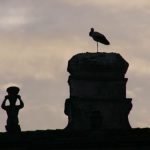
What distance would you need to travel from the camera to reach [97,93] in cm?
7981

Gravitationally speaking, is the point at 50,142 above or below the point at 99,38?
below

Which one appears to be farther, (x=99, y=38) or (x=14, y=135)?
(x=99, y=38)

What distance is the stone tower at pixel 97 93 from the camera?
3123 inches

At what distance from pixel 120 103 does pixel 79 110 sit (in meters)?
1.53

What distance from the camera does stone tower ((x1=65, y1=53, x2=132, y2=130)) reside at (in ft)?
260

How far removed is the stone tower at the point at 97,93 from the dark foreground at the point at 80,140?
3.67 meters

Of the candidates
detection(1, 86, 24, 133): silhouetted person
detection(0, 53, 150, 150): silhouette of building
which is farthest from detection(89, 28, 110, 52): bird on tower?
detection(1, 86, 24, 133): silhouetted person

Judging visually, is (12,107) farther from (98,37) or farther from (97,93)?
(98,37)

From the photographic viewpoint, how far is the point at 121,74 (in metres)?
80.5

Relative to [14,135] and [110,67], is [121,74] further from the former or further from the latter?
[14,135]

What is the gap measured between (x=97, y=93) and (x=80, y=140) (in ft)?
17.9

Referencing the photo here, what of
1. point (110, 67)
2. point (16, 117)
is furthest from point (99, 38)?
point (16, 117)

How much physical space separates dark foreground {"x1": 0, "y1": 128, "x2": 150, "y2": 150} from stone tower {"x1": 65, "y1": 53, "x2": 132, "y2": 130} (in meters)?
3.67

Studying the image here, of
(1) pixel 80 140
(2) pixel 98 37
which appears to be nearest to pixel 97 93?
(2) pixel 98 37
